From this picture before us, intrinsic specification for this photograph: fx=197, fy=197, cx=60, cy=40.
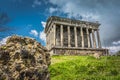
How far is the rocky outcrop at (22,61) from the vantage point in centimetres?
739

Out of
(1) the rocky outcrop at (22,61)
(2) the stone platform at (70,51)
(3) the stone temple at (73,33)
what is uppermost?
(3) the stone temple at (73,33)

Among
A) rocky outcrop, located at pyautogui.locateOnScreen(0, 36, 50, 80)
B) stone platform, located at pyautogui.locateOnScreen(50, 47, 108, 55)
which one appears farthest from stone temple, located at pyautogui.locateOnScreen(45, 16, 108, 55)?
rocky outcrop, located at pyautogui.locateOnScreen(0, 36, 50, 80)

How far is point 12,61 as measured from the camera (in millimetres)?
7727

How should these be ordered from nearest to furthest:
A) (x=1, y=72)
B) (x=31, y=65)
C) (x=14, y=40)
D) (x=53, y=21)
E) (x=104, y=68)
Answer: (x=1, y=72)
(x=31, y=65)
(x=14, y=40)
(x=104, y=68)
(x=53, y=21)

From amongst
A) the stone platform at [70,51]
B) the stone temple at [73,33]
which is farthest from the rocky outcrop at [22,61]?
the stone temple at [73,33]

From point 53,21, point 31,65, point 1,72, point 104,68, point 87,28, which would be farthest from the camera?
point 87,28

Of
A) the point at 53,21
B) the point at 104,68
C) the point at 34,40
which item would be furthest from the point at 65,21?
the point at 34,40

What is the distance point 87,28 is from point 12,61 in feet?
223

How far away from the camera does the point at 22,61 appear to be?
7.66 m

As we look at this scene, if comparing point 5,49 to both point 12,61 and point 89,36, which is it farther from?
point 89,36

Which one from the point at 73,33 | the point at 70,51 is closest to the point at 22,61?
the point at 70,51

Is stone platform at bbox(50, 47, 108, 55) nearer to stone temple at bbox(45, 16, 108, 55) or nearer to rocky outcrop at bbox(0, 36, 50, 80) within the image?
stone temple at bbox(45, 16, 108, 55)

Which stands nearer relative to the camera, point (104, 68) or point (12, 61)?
point (12, 61)

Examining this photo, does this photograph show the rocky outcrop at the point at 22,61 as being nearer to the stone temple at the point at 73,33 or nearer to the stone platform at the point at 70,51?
the stone platform at the point at 70,51
